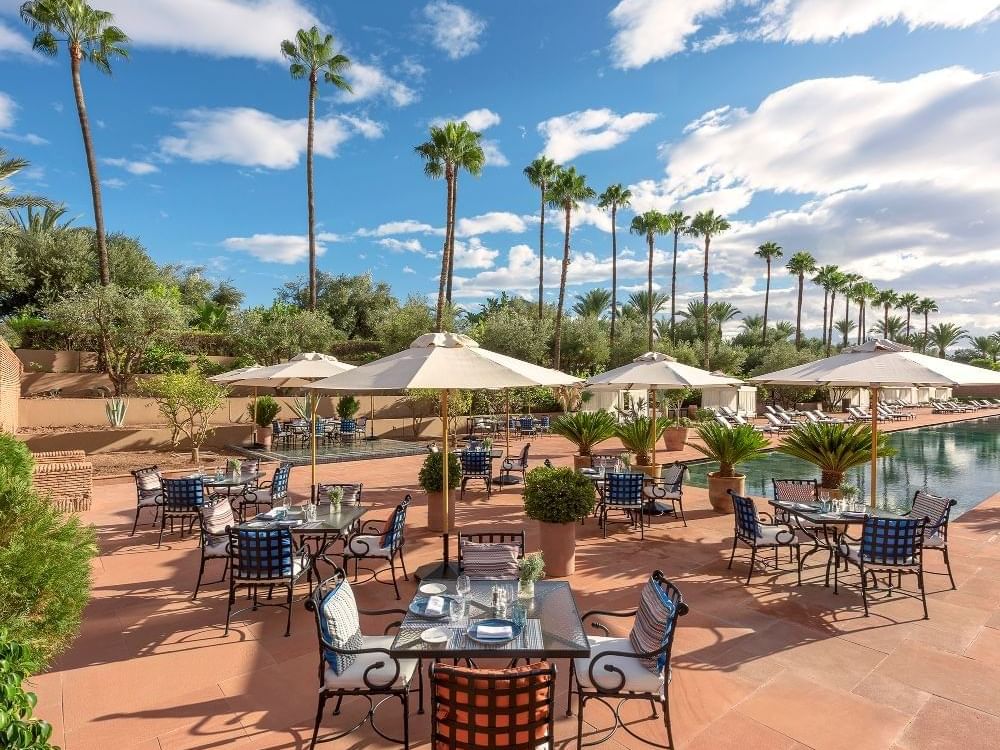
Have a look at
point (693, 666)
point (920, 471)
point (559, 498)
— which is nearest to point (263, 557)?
point (559, 498)

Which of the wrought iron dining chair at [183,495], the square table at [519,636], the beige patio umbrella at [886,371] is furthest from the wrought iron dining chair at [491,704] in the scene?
the wrought iron dining chair at [183,495]

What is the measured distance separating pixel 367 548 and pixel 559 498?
7.35 ft

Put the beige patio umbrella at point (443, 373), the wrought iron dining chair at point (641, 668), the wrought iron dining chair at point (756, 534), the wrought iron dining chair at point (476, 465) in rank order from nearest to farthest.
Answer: the wrought iron dining chair at point (641, 668)
the beige patio umbrella at point (443, 373)
the wrought iron dining chair at point (756, 534)
the wrought iron dining chair at point (476, 465)

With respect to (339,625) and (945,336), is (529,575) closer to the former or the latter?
(339,625)

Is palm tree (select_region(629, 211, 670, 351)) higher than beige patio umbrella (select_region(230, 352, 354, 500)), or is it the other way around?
palm tree (select_region(629, 211, 670, 351))

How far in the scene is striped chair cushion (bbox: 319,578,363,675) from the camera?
11.6 feet

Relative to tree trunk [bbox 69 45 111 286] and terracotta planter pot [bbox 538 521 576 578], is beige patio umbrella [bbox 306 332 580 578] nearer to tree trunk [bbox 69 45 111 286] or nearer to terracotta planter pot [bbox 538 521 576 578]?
terracotta planter pot [bbox 538 521 576 578]

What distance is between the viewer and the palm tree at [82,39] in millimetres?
19484

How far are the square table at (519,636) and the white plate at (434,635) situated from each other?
25mm

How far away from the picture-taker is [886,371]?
7.19 metres

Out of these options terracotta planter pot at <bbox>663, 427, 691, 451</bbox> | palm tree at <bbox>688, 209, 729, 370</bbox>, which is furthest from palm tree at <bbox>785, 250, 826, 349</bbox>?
terracotta planter pot at <bbox>663, 427, 691, 451</bbox>

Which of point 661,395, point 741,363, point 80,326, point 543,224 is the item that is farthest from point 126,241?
point 741,363

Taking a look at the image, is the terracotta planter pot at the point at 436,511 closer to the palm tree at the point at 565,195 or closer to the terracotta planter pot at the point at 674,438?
the terracotta planter pot at the point at 674,438

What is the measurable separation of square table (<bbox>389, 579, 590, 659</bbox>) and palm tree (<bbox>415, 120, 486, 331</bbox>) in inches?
948
